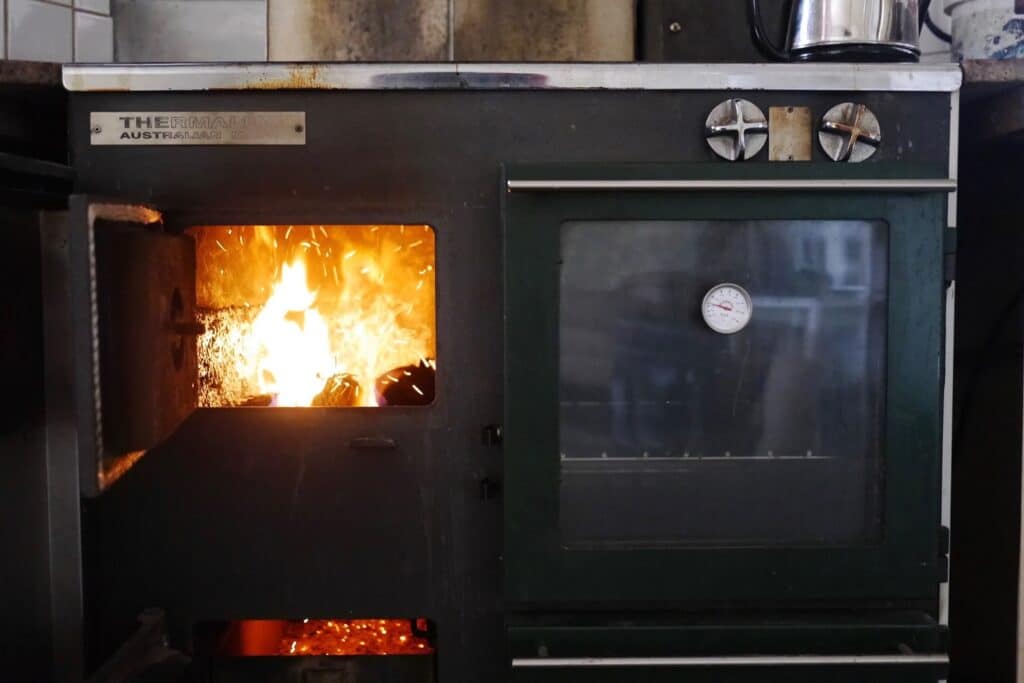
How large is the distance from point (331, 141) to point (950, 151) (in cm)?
102

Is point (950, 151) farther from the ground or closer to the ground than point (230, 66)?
closer to the ground

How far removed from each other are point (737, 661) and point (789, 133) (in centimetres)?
85

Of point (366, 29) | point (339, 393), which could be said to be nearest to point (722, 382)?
point (339, 393)

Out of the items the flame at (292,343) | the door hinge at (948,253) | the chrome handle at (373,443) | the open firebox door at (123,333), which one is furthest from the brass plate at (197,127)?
the door hinge at (948,253)

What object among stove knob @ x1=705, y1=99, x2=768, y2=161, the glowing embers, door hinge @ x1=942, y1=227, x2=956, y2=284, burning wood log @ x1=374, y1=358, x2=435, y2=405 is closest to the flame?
burning wood log @ x1=374, y1=358, x2=435, y2=405

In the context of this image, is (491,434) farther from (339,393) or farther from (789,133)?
(789,133)

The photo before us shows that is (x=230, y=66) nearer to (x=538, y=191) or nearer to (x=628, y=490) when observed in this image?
(x=538, y=191)

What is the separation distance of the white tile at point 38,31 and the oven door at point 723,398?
1319mm

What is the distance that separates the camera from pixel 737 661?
138 centimetres

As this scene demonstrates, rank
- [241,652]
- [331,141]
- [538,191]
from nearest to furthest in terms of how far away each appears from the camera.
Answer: [538,191]
[331,141]
[241,652]

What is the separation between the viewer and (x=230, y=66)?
143 centimetres

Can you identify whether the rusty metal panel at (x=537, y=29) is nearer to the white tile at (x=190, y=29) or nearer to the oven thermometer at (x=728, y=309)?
the oven thermometer at (x=728, y=309)

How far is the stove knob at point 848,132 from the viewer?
1428mm

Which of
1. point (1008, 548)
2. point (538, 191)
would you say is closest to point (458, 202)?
point (538, 191)
